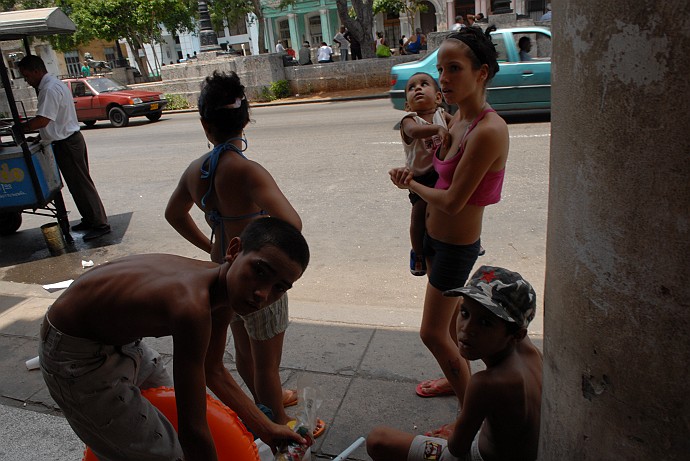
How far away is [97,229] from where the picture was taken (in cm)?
683

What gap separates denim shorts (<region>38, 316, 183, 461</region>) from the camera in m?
1.96

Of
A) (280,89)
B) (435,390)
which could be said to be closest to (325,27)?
(280,89)

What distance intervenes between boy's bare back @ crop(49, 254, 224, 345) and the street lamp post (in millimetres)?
19951

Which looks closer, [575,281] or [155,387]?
[575,281]

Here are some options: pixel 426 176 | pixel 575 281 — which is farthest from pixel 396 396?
pixel 575 281

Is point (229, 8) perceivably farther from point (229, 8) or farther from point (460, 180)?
point (460, 180)

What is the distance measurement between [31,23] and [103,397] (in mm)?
5380

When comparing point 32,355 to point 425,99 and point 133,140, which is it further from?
point 133,140

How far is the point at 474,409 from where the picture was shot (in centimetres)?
199

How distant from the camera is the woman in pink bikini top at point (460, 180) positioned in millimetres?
2371

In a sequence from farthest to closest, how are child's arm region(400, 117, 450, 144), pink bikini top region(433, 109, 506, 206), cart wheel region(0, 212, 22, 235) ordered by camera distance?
cart wheel region(0, 212, 22, 235), child's arm region(400, 117, 450, 144), pink bikini top region(433, 109, 506, 206)

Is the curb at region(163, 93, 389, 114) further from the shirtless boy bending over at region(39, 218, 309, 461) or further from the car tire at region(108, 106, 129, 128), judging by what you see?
the shirtless boy bending over at region(39, 218, 309, 461)

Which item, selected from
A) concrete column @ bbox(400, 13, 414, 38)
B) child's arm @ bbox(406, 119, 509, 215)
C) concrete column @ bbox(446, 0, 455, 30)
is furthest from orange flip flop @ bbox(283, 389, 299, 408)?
concrete column @ bbox(400, 13, 414, 38)

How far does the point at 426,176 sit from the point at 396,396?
1.17 meters
